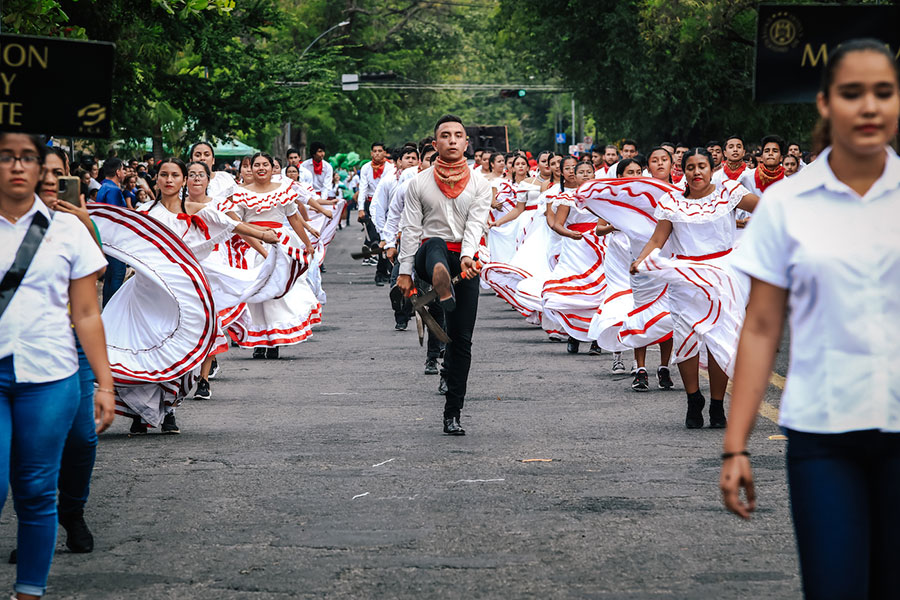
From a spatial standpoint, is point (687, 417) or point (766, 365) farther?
point (687, 417)

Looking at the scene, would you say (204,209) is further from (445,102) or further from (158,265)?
(445,102)

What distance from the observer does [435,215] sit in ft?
33.7

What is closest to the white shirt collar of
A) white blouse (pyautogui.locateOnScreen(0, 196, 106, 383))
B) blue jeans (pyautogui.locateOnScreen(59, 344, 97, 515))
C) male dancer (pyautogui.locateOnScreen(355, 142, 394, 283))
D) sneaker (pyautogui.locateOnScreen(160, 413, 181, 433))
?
white blouse (pyautogui.locateOnScreen(0, 196, 106, 383))

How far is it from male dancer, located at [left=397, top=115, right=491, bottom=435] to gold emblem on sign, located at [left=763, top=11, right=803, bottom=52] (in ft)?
12.4

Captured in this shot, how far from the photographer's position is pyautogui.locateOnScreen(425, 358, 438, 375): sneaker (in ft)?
44.2

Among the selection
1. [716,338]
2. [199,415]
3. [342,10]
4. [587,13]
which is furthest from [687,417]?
[342,10]

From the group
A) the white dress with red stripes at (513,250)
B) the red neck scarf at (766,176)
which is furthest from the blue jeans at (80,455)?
the red neck scarf at (766,176)

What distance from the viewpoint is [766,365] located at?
4012 mm

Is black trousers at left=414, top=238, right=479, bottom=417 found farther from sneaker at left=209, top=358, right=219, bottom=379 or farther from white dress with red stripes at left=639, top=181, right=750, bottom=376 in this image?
sneaker at left=209, top=358, right=219, bottom=379

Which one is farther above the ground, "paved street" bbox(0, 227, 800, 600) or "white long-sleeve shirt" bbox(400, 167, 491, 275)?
"white long-sleeve shirt" bbox(400, 167, 491, 275)

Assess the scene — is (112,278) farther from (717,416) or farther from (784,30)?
(784,30)

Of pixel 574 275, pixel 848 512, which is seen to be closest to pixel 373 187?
pixel 574 275

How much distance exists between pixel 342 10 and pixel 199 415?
61.5 meters

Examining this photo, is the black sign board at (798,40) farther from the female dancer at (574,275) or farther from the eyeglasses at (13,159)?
the female dancer at (574,275)
